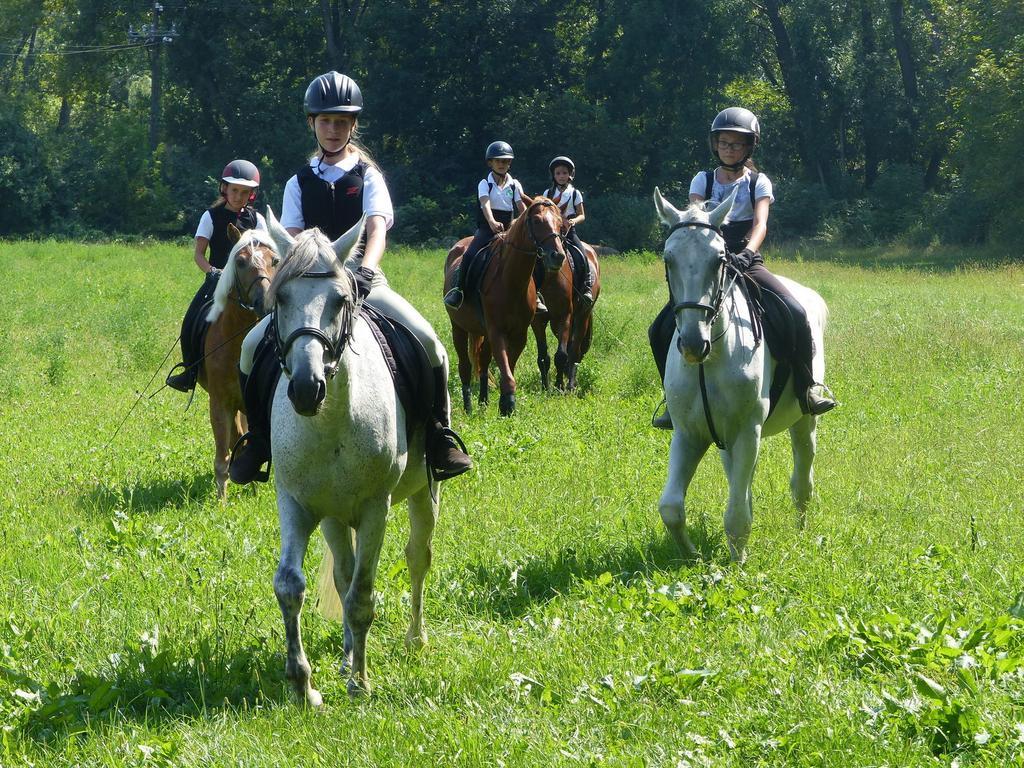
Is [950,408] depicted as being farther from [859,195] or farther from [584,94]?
[859,195]

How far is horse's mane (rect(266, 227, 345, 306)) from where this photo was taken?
4.58m

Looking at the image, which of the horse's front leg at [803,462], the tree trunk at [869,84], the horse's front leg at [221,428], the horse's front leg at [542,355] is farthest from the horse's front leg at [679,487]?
the tree trunk at [869,84]

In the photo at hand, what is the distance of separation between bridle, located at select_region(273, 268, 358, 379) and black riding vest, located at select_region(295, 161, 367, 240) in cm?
143

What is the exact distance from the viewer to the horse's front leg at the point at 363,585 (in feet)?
16.9

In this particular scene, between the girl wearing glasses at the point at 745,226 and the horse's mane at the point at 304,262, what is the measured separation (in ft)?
10.2

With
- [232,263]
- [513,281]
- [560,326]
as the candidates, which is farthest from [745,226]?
[560,326]

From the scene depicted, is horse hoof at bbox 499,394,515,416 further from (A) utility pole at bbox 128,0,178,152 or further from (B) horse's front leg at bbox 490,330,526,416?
(A) utility pole at bbox 128,0,178,152

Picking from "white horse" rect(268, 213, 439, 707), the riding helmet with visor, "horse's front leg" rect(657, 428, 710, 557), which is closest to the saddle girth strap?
"horse's front leg" rect(657, 428, 710, 557)

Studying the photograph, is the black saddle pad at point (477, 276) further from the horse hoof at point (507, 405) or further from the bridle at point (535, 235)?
the horse hoof at point (507, 405)

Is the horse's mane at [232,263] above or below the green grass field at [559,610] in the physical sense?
above

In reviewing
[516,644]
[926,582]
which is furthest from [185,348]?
[926,582]

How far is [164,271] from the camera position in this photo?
1207 inches

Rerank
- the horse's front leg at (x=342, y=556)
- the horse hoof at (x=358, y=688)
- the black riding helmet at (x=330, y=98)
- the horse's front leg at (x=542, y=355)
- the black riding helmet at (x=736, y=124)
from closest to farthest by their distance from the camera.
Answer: the horse hoof at (x=358, y=688) < the horse's front leg at (x=342, y=556) < the black riding helmet at (x=330, y=98) < the black riding helmet at (x=736, y=124) < the horse's front leg at (x=542, y=355)

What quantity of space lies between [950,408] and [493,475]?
5.47 m
